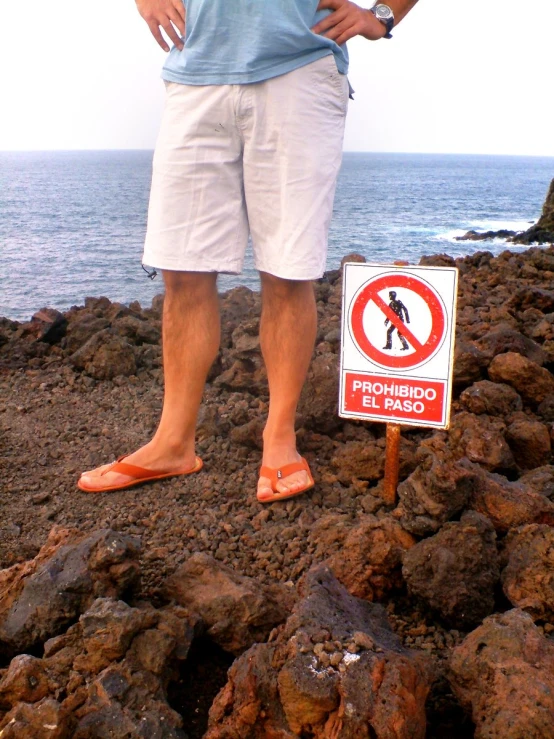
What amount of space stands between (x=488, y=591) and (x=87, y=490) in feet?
5.42

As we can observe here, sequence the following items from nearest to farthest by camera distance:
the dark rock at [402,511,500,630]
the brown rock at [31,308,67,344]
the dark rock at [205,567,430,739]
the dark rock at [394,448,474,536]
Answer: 1. the dark rock at [205,567,430,739]
2. the dark rock at [402,511,500,630]
3. the dark rock at [394,448,474,536]
4. the brown rock at [31,308,67,344]

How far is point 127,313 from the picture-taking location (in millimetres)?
6113

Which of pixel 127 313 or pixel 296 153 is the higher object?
pixel 296 153

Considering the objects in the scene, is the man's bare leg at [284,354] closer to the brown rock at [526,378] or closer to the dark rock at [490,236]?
the brown rock at [526,378]

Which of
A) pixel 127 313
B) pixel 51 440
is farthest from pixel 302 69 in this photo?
pixel 127 313

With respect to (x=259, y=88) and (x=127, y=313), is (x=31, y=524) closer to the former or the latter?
(x=259, y=88)

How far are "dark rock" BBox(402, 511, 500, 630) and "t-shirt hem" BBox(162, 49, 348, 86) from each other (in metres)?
1.63

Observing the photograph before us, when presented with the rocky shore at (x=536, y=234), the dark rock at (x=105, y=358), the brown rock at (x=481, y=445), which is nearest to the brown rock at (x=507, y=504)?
the brown rock at (x=481, y=445)

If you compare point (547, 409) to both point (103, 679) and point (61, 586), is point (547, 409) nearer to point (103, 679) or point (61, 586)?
point (61, 586)

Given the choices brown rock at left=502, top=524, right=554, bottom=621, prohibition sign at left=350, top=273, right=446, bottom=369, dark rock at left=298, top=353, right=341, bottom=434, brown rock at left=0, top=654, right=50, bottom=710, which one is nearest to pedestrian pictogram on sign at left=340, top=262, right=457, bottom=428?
prohibition sign at left=350, top=273, right=446, bottom=369

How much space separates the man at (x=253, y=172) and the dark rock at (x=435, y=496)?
61cm

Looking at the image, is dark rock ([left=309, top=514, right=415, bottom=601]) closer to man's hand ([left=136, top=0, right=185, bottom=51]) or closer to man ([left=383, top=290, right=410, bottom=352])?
man ([left=383, top=290, right=410, bottom=352])

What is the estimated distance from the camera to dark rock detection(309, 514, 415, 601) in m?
2.24

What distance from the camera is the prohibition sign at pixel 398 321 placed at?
101 inches
